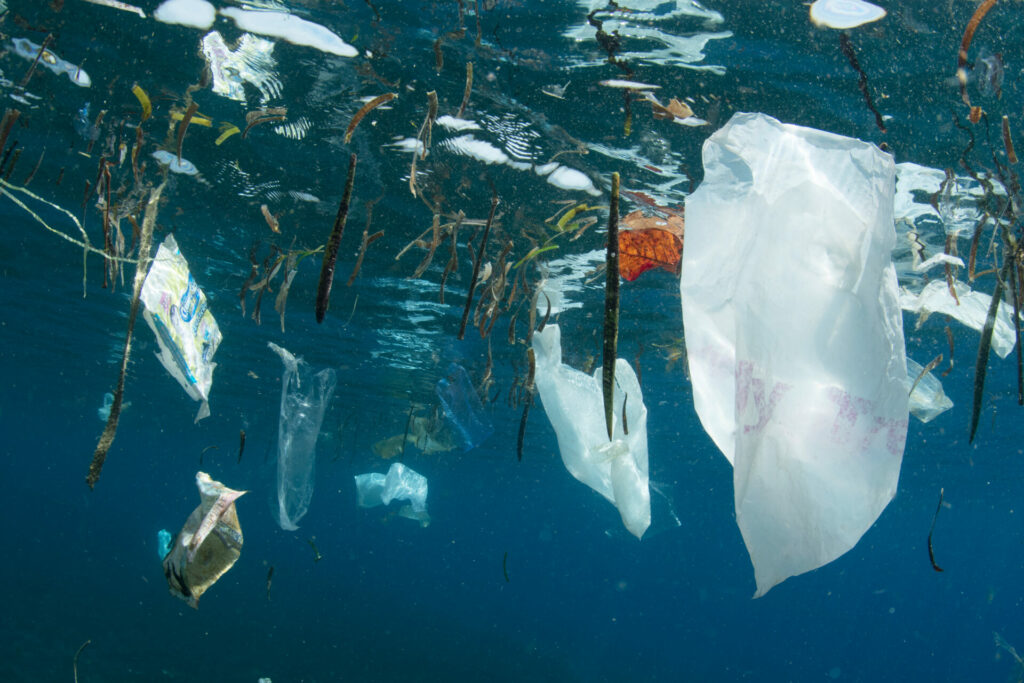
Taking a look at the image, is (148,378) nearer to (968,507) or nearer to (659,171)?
(659,171)

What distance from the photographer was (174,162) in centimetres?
855

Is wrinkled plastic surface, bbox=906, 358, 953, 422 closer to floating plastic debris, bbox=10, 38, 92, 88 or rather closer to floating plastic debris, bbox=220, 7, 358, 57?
floating plastic debris, bbox=220, 7, 358, 57

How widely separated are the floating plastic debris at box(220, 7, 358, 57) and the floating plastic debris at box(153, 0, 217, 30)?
0.55 ft

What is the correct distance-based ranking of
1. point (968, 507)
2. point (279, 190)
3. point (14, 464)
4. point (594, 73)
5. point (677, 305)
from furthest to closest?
point (14, 464), point (968, 507), point (677, 305), point (279, 190), point (594, 73)

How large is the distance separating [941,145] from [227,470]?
6485cm

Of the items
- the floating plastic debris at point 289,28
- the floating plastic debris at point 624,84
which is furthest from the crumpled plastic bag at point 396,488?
the floating plastic debris at point 624,84

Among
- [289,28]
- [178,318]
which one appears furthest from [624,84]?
[178,318]

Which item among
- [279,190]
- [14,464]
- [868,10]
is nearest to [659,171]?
[868,10]

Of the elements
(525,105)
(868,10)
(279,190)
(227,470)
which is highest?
(868,10)

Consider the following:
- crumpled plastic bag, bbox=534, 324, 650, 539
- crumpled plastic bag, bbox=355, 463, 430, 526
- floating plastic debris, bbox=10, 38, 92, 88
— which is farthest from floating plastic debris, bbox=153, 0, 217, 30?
crumpled plastic bag, bbox=355, 463, 430, 526

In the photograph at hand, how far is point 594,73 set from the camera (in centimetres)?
584

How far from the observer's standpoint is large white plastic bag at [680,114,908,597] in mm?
1782

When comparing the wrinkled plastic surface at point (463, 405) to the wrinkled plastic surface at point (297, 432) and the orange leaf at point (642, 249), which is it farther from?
the orange leaf at point (642, 249)

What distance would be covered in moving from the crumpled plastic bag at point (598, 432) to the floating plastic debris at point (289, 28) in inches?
151
